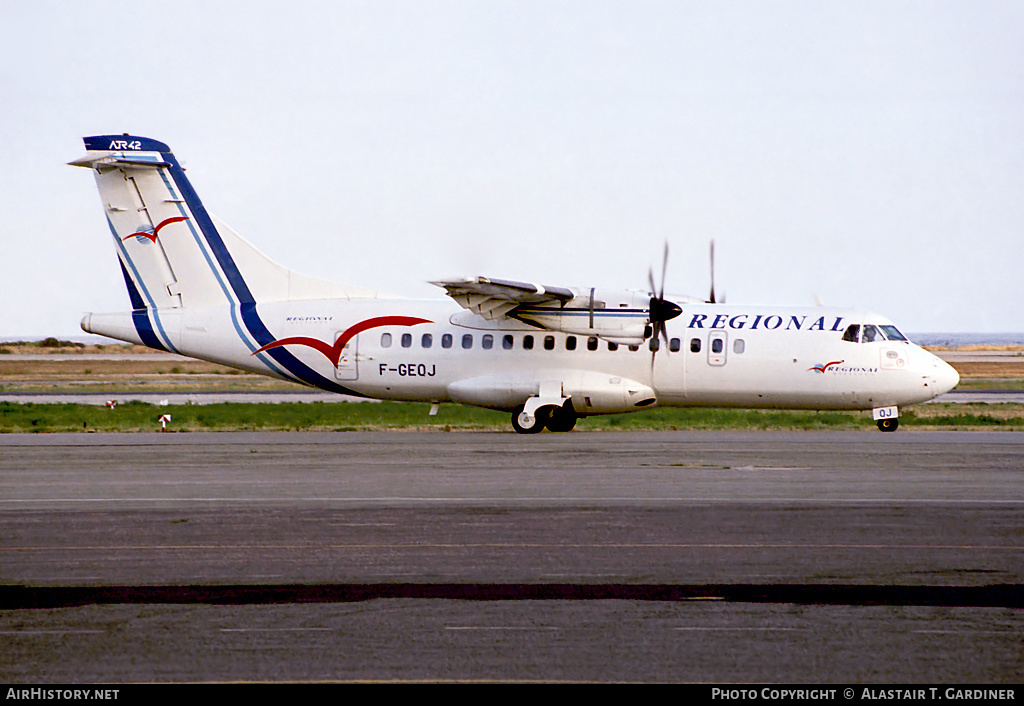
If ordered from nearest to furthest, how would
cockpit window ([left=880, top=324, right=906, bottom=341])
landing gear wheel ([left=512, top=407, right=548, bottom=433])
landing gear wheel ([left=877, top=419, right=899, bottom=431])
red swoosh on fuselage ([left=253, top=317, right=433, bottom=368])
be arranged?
1. cockpit window ([left=880, top=324, right=906, bottom=341])
2. landing gear wheel ([left=512, top=407, right=548, bottom=433])
3. landing gear wheel ([left=877, top=419, right=899, bottom=431])
4. red swoosh on fuselage ([left=253, top=317, right=433, bottom=368])

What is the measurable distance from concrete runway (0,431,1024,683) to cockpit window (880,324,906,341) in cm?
804

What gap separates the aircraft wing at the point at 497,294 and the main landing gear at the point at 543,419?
264cm

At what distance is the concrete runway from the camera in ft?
22.3

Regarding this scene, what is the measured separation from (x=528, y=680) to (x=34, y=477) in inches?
524

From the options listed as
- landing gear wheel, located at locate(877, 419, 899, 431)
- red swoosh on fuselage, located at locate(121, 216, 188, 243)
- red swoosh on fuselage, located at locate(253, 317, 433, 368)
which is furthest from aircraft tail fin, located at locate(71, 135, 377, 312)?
landing gear wheel, located at locate(877, 419, 899, 431)

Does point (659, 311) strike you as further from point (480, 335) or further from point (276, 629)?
point (276, 629)

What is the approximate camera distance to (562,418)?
2711 cm

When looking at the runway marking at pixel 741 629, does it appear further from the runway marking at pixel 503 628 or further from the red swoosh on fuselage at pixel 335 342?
the red swoosh on fuselage at pixel 335 342

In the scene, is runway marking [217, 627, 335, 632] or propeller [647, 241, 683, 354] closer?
runway marking [217, 627, 335, 632]

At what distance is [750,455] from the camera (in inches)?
803

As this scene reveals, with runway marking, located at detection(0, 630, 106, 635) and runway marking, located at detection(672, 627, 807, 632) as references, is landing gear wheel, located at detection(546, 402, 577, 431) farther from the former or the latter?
runway marking, located at detection(0, 630, 106, 635)
